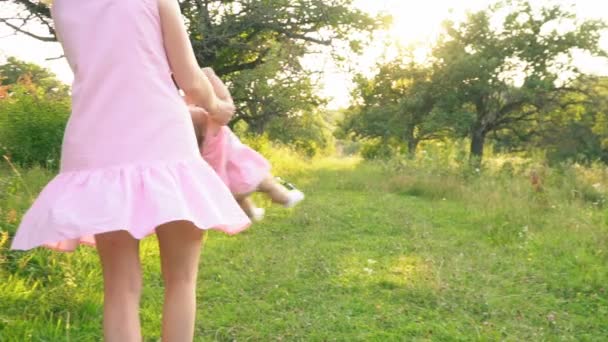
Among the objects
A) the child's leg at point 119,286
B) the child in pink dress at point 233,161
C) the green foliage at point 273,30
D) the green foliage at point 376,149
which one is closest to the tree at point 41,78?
the green foliage at point 273,30

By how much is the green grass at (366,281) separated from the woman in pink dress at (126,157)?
57.8 inches

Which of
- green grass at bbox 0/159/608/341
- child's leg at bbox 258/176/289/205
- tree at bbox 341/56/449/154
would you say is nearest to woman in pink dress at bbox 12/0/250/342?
child's leg at bbox 258/176/289/205

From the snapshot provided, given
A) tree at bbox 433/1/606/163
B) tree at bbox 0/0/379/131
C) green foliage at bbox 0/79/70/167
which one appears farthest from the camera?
tree at bbox 433/1/606/163

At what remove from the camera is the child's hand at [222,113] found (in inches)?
74.2

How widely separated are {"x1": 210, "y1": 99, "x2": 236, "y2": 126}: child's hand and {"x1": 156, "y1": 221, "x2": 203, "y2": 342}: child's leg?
430 millimetres

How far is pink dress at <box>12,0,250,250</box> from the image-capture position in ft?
5.01

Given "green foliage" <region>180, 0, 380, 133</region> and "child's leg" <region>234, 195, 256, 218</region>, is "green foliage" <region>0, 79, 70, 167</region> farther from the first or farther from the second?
"child's leg" <region>234, 195, 256, 218</region>

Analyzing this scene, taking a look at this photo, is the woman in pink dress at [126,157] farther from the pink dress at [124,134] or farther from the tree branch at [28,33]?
A: the tree branch at [28,33]

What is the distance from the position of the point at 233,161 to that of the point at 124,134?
508 millimetres

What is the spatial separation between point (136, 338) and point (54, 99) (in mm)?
7681

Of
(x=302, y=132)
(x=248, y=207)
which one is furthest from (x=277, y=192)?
(x=302, y=132)

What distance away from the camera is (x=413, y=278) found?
4.37 metres

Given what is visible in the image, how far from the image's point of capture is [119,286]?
1646 millimetres

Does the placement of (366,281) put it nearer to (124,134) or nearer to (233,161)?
(233,161)
